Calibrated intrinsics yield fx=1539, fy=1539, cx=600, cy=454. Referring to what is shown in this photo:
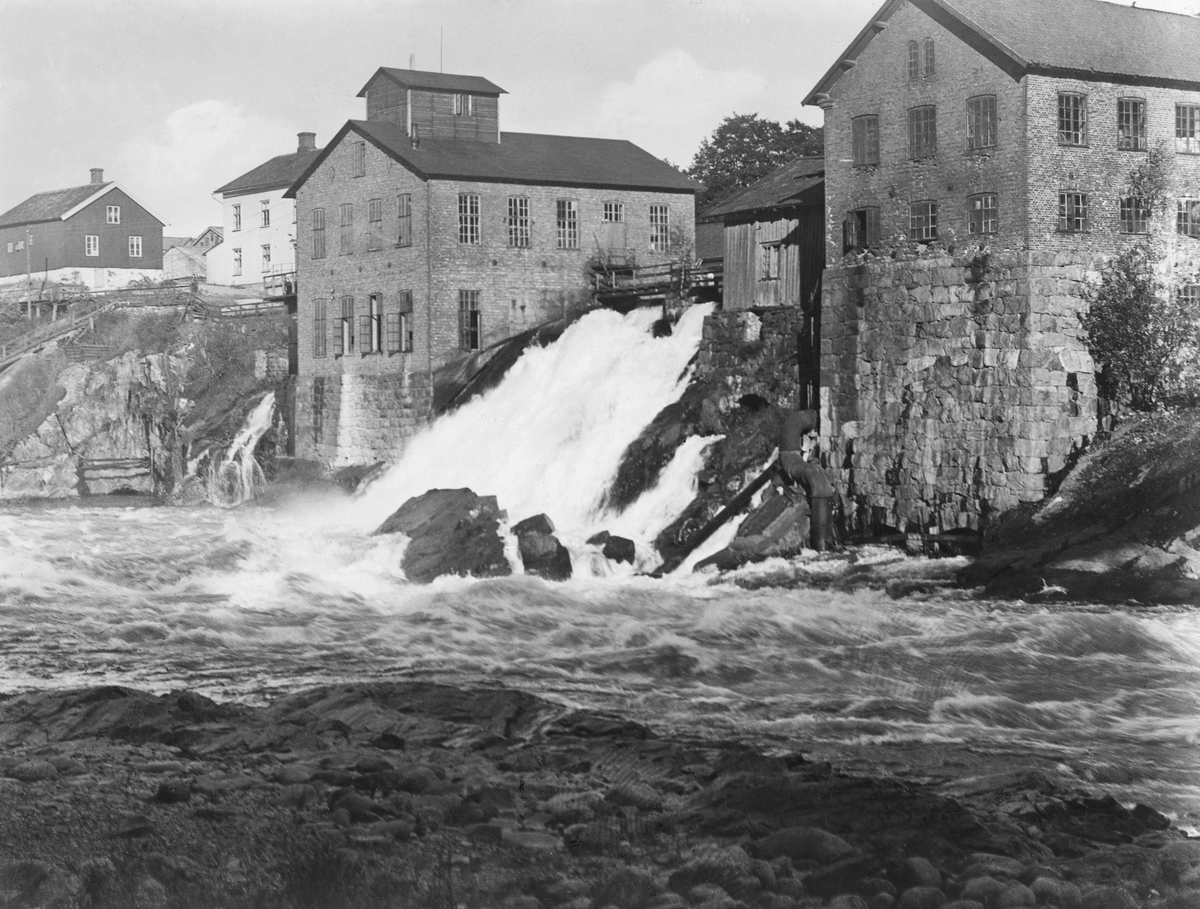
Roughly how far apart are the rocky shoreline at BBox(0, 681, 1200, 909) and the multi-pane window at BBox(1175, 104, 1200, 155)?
19.3 metres

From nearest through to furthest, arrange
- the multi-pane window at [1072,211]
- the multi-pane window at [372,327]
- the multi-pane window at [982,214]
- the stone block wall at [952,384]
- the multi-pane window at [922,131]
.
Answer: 1. the stone block wall at [952,384]
2. the multi-pane window at [1072,211]
3. the multi-pane window at [982,214]
4. the multi-pane window at [922,131]
5. the multi-pane window at [372,327]

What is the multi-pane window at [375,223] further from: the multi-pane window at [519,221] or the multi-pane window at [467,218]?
the multi-pane window at [519,221]

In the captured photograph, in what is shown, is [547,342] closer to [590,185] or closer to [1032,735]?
[590,185]

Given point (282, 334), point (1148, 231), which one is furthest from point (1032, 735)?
point (282, 334)

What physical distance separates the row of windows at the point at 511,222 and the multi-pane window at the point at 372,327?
64.1 inches

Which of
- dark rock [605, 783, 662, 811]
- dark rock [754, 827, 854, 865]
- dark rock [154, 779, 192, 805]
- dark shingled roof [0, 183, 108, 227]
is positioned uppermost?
dark shingled roof [0, 183, 108, 227]

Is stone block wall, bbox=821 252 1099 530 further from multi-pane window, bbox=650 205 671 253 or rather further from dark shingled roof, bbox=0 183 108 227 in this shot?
dark shingled roof, bbox=0 183 108 227

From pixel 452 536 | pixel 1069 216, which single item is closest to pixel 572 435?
pixel 452 536

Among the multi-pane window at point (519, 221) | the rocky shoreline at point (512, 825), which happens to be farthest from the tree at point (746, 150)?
the rocky shoreline at point (512, 825)

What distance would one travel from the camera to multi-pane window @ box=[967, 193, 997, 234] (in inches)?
1191

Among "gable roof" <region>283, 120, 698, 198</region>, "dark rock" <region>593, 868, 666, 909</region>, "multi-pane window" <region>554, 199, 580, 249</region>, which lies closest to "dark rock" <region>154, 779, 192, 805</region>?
"dark rock" <region>593, 868, 666, 909</region>

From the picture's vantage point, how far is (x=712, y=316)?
37000mm

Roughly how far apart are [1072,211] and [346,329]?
83.7 ft

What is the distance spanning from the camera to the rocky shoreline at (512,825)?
12.5m
